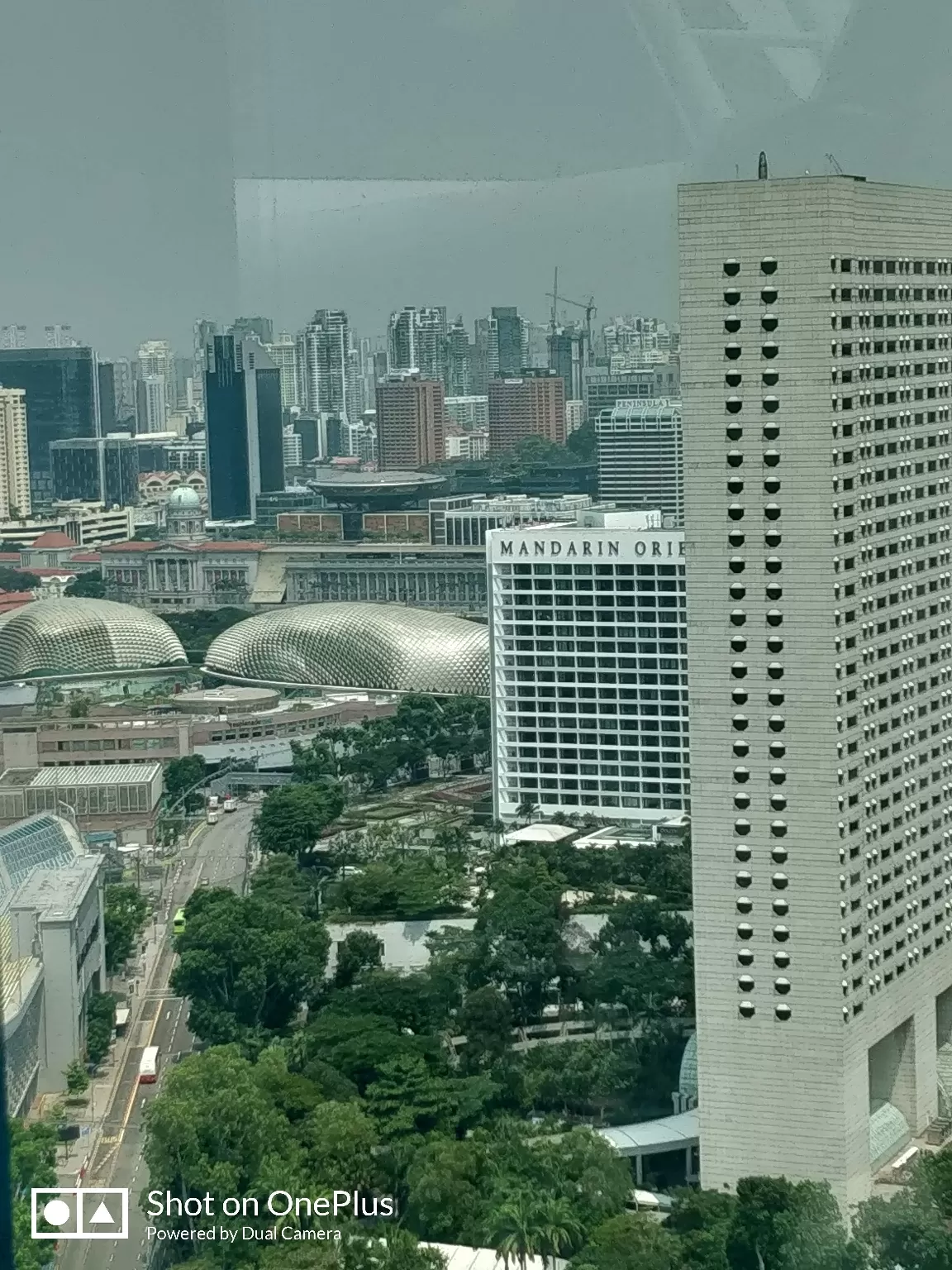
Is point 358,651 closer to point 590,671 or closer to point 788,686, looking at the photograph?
point 590,671

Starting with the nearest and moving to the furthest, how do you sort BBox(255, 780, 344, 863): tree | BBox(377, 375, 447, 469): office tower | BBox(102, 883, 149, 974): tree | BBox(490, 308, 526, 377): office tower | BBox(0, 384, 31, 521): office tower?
BBox(102, 883, 149, 974): tree < BBox(255, 780, 344, 863): tree < BBox(490, 308, 526, 377): office tower < BBox(377, 375, 447, 469): office tower < BBox(0, 384, 31, 521): office tower

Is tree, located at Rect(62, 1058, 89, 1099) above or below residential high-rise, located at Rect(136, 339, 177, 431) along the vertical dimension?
below

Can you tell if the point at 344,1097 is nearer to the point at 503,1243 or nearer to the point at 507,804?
the point at 503,1243

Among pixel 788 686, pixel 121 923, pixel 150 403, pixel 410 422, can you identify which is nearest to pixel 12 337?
pixel 150 403

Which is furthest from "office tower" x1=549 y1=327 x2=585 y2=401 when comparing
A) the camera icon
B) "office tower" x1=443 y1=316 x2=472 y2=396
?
the camera icon

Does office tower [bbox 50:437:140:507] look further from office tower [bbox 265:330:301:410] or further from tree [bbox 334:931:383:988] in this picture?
tree [bbox 334:931:383:988]

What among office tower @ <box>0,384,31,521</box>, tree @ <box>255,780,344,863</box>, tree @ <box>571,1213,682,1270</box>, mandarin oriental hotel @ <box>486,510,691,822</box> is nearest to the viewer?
tree @ <box>571,1213,682,1270</box>
